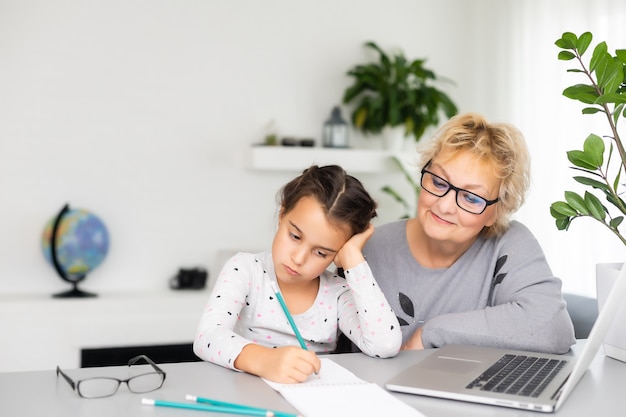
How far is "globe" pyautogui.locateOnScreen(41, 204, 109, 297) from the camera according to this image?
3.54 meters

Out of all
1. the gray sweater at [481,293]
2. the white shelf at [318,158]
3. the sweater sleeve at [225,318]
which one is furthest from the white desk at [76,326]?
the sweater sleeve at [225,318]

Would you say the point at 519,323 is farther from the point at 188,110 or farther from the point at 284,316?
the point at 188,110

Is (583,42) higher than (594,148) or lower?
higher

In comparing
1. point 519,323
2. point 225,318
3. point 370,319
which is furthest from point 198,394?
point 519,323

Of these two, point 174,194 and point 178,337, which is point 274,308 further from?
point 174,194

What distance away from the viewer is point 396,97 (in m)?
4.14

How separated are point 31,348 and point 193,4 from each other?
6.30 feet

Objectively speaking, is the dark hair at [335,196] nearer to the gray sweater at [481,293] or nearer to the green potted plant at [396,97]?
the gray sweater at [481,293]

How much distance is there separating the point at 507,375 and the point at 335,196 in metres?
0.51

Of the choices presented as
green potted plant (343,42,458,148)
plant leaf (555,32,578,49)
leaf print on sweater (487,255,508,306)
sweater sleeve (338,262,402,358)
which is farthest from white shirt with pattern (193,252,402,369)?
green potted plant (343,42,458,148)

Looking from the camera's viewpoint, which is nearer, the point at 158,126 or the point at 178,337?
the point at 178,337

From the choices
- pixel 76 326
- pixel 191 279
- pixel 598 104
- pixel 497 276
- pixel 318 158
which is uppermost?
pixel 598 104

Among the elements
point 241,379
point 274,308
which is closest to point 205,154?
point 274,308

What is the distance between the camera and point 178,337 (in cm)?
352
